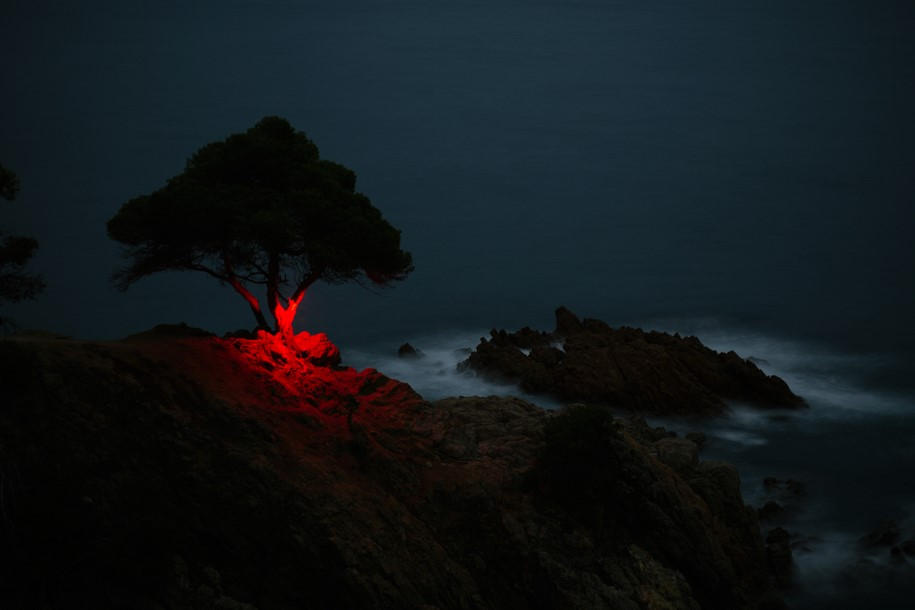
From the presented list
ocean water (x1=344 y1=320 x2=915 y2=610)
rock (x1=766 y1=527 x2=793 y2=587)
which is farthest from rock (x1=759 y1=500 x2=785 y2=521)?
rock (x1=766 y1=527 x2=793 y2=587)

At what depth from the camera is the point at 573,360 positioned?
30172 mm

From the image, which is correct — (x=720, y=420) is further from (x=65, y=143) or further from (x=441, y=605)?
(x=65, y=143)

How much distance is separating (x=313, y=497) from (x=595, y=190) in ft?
186

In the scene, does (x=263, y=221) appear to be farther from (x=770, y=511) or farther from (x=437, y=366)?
(x=437, y=366)

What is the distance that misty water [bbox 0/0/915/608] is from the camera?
32.7 metres

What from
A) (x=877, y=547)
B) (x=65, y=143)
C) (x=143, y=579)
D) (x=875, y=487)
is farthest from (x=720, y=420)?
(x=65, y=143)

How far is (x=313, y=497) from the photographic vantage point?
15.2 metres

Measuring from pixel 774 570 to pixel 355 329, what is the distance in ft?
81.4

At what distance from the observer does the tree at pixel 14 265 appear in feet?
55.7

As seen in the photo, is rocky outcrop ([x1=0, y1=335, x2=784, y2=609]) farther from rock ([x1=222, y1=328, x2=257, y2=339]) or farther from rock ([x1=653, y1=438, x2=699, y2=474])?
rock ([x1=222, y1=328, x2=257, y2=339])

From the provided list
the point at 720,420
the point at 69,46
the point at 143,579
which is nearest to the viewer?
the point at 143,579

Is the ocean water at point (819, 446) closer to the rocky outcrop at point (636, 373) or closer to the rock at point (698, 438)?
the rock at point (698, 438)

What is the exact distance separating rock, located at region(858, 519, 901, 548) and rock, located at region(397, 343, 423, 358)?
19.4m

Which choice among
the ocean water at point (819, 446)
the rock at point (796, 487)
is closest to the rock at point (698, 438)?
the ocean water at point (819, 446)
